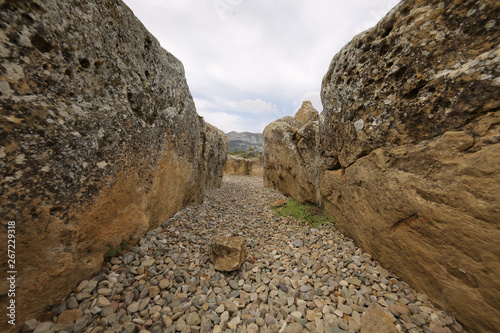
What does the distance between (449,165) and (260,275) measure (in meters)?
3.55

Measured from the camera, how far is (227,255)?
145 inches

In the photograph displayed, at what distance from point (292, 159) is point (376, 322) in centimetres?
655

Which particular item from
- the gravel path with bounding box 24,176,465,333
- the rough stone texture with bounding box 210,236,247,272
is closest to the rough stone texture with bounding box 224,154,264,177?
the gravel path with bounding box 24,176,465,333

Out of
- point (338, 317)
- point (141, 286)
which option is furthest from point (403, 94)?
point (141, 286)

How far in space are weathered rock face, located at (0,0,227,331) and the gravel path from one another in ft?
1.40

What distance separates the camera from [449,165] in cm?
254

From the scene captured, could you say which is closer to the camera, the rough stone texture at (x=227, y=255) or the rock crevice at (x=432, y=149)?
the rock crevice at (x=432, y=149)

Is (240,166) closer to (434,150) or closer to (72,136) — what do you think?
(72,136)

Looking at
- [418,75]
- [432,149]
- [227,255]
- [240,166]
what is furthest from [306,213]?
[240,166]

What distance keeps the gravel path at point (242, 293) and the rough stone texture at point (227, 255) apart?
14 cm

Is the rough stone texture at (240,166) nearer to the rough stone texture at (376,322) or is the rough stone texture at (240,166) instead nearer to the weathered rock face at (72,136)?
the weathered rock face at (72,136)

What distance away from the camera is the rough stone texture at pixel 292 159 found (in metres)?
7.47

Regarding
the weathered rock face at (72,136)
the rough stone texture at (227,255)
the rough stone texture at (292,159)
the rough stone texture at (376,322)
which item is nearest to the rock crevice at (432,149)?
the rough stone texture at (376,322)

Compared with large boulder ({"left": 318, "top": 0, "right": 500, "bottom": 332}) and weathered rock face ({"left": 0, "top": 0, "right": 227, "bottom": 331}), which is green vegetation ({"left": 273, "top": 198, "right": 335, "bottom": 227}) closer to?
large boulder ({"left": 318, "top": 0, "right": 500, "bottom": 332})
